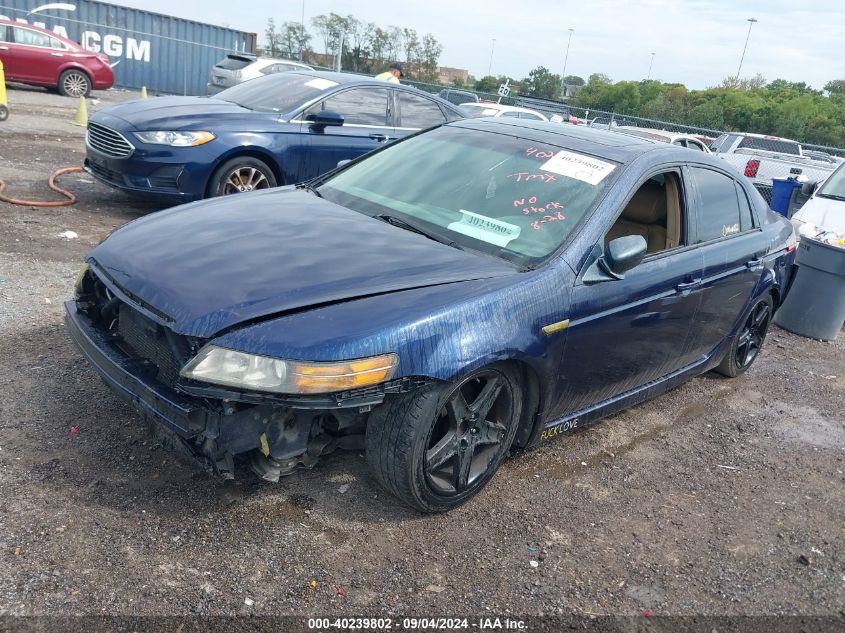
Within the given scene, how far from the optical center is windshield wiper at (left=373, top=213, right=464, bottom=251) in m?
3.48

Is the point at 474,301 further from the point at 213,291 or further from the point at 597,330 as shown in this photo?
the point at 213,291

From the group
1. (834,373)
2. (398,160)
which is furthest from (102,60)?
(834,373)

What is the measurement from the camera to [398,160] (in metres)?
4.29

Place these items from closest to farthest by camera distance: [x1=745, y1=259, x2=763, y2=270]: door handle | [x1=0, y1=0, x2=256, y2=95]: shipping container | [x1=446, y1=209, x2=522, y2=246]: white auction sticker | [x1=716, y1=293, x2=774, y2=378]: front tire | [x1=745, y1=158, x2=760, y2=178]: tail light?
[x1=446, y1=209, x2=522, y2=246]: white auction sticker < [x1=745, y1=259, x2=763, y2=270]: door handle < [x1=716, y1=293, x2=774, y2=378]: front tire < [x1=745, y1=158, x2=760, y2=178]: tail light < [x1=0, y1=0, x2=256, y2=95]: shipping container

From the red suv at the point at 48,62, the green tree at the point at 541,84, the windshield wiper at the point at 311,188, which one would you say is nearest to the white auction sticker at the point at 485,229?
the windshield wiper at the point at 311,188

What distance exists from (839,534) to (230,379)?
311 centimetres

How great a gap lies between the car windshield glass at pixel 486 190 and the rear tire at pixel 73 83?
51.9 ft

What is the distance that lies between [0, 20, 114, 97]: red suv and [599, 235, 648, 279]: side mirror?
17053 millimetres

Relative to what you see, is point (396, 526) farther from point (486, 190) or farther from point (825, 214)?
point (825, 214)

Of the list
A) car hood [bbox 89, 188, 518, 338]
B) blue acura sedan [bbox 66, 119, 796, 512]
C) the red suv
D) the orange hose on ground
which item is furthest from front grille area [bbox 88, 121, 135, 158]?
the red suv

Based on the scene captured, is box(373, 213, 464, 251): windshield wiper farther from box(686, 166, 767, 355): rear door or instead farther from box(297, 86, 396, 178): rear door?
box(297, 86, 396, 178): rear door

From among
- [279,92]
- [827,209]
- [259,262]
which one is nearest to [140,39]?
[279,92]

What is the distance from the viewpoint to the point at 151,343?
291cm

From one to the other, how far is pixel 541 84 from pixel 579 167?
53.7 metres
